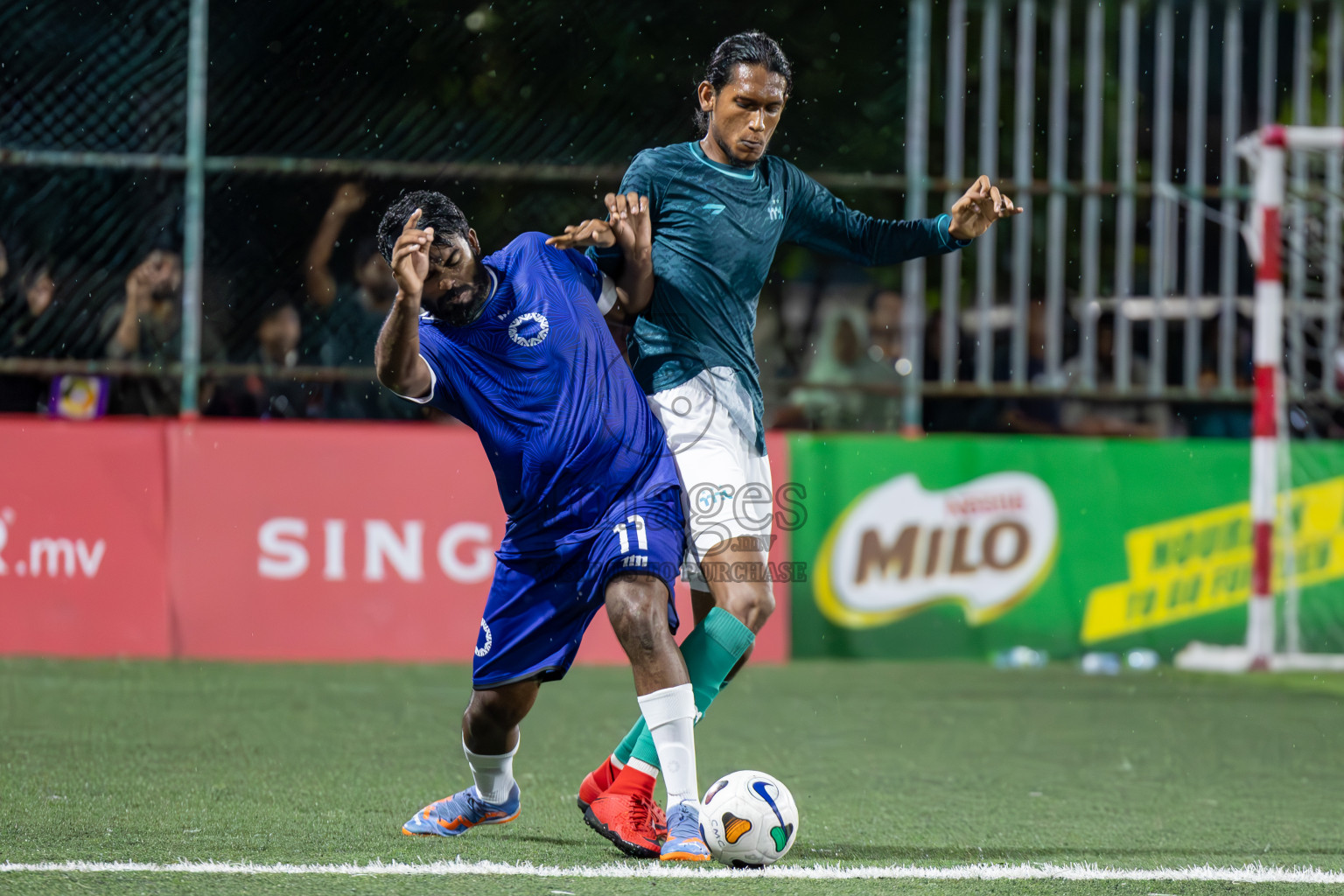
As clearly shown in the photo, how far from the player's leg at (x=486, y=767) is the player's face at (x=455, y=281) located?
0.98 metres

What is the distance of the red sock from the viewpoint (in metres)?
4.45

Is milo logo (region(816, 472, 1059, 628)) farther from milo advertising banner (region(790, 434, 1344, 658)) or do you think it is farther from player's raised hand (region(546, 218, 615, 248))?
player's raised hand (region(546, 218, 615, 248))

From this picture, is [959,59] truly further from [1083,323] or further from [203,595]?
[203,595]

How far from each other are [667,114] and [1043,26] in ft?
8.36

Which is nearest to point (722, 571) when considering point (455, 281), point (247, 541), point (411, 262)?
point (455, 281)

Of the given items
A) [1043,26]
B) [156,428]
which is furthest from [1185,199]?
[156,428]

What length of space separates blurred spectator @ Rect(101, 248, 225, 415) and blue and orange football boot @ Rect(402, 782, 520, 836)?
5.59m

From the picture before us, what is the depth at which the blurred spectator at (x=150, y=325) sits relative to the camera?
382 inches

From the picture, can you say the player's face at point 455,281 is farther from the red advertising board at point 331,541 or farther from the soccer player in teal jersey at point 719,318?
the red advertising board at point 331,541

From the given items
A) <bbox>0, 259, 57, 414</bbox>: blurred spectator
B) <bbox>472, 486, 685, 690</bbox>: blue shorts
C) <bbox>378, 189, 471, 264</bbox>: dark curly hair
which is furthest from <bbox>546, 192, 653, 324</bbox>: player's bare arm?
<bbox>0, 259, 57, 414</bbox>: blurred spectator

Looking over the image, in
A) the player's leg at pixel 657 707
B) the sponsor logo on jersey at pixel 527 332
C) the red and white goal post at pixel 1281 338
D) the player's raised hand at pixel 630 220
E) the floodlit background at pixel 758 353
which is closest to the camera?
the player's leg at pixel 657 707

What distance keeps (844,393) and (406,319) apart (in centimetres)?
637

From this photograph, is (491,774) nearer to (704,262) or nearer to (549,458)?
(549,458)

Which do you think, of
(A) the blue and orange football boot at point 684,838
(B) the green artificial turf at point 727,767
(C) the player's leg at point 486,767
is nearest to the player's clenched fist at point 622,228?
(C) the player's leg at point 486,767
